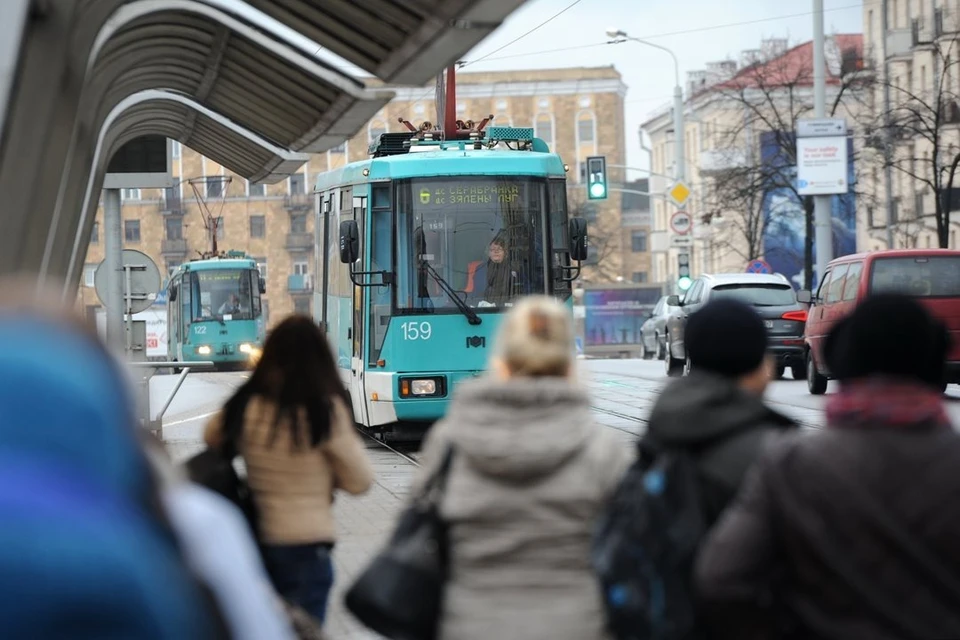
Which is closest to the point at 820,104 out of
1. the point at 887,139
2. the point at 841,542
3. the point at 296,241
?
the point at 887,139

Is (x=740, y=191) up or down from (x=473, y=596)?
up

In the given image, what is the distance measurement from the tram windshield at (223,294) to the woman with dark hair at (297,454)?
4484cm

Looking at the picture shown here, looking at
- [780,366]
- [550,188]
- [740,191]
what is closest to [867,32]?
[740,191]

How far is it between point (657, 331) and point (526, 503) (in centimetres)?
3694

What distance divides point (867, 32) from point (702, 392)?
7241 cm

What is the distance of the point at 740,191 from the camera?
162ft

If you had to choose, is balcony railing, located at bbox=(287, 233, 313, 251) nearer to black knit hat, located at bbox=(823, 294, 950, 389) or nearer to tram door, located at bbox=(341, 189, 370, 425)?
tram door, located at bbox=(341, 189, 370, 425)

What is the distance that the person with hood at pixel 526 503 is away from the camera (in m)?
4.03

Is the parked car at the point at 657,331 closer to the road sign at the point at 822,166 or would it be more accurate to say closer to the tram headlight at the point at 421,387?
the road sign at the point at 822,166

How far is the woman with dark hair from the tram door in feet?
42.3

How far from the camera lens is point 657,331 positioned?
40.8m

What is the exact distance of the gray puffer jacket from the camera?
4.03 metres

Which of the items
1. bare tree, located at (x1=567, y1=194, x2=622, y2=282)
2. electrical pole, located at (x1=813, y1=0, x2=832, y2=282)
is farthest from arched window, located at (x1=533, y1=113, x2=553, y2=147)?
electrical pole, located at (x1=813, y1=0, x2=832, y2=282)

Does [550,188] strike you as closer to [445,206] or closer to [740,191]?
[445,206]
